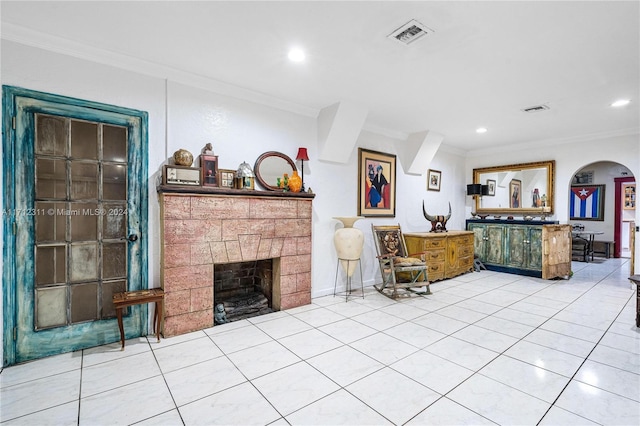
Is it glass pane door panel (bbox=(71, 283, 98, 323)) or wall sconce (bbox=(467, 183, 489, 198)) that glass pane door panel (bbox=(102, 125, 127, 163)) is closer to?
glass pane door panel (bbox=(71, 283, 98, 323))

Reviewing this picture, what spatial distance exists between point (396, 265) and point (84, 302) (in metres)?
3.73

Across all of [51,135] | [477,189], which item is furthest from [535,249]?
[51,135]

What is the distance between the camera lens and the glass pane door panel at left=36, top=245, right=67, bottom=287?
2.63 m

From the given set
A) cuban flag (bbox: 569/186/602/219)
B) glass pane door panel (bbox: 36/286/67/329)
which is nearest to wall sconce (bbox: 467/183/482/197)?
cuban flag (bbox: 569/186/602/219)

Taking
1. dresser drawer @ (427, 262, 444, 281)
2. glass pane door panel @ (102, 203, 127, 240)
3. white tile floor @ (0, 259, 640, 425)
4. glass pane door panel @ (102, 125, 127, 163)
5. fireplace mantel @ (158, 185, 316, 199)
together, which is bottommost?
white tile floor @ (0, 259, 640, 425)

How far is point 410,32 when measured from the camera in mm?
2461

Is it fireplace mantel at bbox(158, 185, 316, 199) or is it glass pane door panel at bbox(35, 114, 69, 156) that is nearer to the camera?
glass pane door panel at bbox(35, 114, 69, 156)

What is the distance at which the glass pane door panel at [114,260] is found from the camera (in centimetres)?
293

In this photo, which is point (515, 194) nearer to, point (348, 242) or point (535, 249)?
point (535, 249)

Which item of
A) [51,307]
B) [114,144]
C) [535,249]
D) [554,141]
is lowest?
[51,307]

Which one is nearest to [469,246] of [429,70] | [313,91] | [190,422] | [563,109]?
[563,109]

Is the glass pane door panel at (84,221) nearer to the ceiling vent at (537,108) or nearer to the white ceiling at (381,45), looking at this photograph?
the white ceiling at (381,45)

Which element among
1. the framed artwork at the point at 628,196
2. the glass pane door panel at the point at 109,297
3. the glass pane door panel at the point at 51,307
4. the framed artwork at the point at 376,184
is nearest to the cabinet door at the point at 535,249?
the framed artwork at the point at 376,184

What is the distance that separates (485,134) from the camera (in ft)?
18.6
